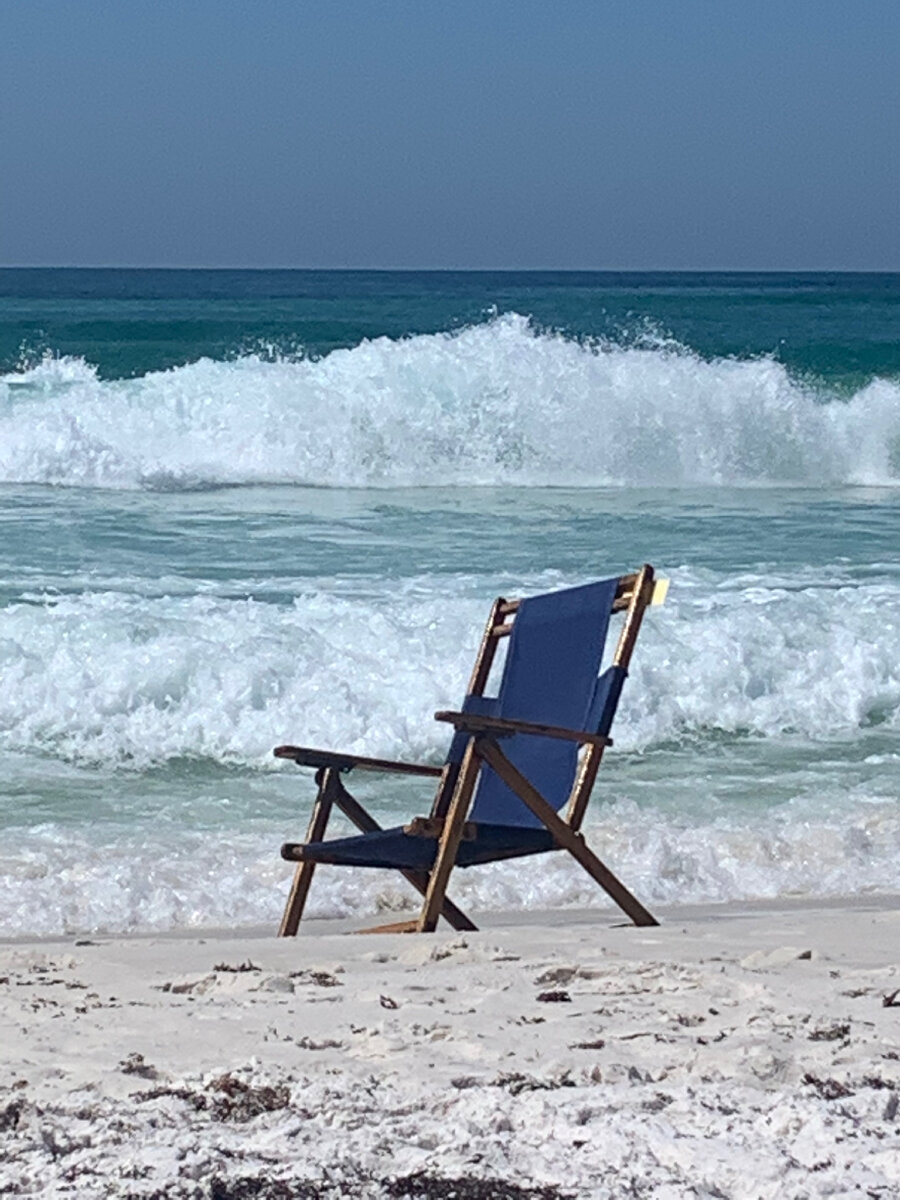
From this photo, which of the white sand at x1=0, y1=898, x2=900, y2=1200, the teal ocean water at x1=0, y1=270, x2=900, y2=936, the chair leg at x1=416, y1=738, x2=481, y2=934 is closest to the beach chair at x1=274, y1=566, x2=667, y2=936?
the chair leg at x1=416, y1=738, x2=481, y2=934

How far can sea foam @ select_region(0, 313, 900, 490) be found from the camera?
1797 centimetres

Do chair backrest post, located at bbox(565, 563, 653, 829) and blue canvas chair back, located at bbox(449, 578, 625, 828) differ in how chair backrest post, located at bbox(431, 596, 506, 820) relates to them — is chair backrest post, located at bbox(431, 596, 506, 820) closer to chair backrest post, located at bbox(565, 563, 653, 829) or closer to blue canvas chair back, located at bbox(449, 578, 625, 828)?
blue canvas chair back, located at bbox(449, 578, 625, 828)

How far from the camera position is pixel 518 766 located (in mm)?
5141

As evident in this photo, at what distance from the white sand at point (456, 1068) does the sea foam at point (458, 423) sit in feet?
42.0

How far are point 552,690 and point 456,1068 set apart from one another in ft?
6.31

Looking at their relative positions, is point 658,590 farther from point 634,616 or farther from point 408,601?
point 408,601

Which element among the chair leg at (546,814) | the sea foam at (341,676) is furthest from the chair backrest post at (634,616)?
the sea foam at (341,676)

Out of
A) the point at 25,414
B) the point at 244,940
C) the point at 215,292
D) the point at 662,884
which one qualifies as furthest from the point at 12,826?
the point at 215,292

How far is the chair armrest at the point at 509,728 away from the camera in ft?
15.3

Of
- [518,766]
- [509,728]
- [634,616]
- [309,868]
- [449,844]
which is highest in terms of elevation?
[634,616]

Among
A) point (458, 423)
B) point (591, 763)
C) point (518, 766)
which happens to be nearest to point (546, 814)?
point (591, 763)

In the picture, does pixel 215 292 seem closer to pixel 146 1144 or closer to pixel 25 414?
pixel 25 414

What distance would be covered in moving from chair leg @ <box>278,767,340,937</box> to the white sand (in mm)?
263

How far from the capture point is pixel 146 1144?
289cm
